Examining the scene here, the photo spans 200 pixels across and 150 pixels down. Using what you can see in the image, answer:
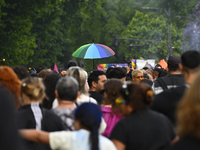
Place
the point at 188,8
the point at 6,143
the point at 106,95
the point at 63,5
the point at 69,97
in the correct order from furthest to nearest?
the point at 63,5, the point at 188,8, the point at 106,95, the point at 69,97, the point at 6,143

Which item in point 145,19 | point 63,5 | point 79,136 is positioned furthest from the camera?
point 145,19

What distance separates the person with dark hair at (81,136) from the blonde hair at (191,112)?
4.24 ft

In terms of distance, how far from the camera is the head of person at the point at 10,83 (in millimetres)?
4074

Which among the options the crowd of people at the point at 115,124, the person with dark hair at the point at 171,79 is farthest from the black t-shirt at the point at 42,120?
the person with dark hair at the point at 171,79

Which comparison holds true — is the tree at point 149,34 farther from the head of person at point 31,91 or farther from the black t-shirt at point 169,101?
the head of person at point 31,91

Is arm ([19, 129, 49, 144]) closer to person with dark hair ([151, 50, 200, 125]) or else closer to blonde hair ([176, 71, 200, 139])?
person with dark hair ([151, 50, 200, 125])

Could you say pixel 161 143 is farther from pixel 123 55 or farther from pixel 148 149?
pixel 123 55

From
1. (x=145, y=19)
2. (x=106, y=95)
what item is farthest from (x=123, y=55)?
A: (x=106, y=95)

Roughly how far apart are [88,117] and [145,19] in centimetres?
5849

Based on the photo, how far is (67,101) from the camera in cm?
409

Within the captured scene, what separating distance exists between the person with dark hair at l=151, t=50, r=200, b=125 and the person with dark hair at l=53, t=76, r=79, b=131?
83 centimetres

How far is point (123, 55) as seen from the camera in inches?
2552

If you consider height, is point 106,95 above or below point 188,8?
below

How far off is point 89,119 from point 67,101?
738 mm
